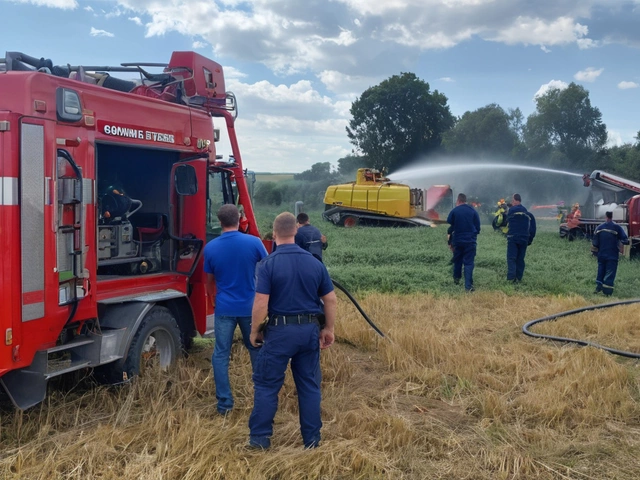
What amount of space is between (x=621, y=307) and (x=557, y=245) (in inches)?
369

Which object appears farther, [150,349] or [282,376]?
[150,349]

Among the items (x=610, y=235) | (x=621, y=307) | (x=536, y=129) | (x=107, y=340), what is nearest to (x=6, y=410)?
(x=107, y=340)

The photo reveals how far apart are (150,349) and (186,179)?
1665mm

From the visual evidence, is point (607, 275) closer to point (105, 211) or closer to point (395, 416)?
point (395, 416)

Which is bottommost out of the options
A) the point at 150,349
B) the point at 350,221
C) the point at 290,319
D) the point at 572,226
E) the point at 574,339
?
the point at 574,339

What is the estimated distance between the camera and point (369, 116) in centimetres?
5028

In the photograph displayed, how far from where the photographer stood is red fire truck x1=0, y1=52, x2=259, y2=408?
436 cm

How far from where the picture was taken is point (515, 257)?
11.9m

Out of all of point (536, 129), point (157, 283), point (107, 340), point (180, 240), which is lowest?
point (107, 340)

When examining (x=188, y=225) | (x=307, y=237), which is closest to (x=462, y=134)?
(x=307, y=237)

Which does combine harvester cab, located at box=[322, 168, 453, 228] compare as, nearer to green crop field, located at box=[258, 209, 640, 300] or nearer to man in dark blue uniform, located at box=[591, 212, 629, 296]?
green crop field, located at box=[258, 209, 640, 300]

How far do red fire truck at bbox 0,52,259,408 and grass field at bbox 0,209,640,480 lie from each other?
428mm

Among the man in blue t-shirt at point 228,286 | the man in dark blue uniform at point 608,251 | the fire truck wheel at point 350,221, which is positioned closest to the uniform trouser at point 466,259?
the man in dark blue uniform at point 608,251

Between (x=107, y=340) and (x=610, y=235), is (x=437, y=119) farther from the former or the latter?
(x=107, y=340)
